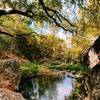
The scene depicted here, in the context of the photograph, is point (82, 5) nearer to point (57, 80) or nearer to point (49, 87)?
point (49, 87)

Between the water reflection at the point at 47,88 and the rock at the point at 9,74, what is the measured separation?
21.2ft

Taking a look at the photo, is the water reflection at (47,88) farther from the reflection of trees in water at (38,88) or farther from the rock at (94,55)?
the rock at (94,55)

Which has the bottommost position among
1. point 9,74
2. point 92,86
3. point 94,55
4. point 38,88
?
point 38,88

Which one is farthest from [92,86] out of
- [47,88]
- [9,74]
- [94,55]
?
[47,88]

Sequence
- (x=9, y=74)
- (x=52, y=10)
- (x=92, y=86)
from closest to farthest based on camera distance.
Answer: (x=92, y=86) → (x=9, y=74) → (x=52, y=10)

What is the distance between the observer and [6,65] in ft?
41.5

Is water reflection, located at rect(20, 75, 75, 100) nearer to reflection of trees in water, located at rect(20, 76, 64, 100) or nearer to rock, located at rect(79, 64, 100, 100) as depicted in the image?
reflection of trees in water, located at rect(20, 76, 64, 100)

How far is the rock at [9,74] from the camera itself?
12132 mm

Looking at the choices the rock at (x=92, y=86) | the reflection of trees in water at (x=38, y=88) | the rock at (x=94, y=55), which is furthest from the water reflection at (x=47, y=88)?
the rock at (x=92, y=86)

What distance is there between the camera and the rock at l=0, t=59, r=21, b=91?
12132 millimetres

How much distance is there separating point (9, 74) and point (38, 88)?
40.6 ft

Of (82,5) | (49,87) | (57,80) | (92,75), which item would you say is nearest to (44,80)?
(57,80)

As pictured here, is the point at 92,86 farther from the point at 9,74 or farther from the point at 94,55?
the point at 94,55

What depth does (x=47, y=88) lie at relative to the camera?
2491cm
